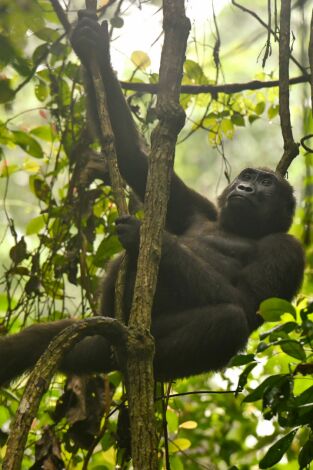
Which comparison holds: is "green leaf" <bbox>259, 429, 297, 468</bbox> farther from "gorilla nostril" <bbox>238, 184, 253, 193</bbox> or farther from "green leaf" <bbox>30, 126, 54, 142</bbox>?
"green leaf" <bbox>30, 126, 54, 142</bbox>

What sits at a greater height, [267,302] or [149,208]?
[149,208]

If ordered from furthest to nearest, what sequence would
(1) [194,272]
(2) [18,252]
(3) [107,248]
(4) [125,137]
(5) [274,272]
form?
(4) [125,137] → (2) [18,252] → (5) [274,272] → (3) [107,248] → (1) [194,272]

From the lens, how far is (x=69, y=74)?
4.64 meters

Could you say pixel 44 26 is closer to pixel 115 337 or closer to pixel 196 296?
pixel 196 296

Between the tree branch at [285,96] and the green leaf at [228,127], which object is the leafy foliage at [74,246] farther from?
the tree branch at [285,96]

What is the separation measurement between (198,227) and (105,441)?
165 cm

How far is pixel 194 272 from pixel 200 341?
406 mm

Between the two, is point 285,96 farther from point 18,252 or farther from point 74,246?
point 18,252

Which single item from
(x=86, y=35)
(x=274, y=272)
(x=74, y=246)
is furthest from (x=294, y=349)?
(x=86, y=35)

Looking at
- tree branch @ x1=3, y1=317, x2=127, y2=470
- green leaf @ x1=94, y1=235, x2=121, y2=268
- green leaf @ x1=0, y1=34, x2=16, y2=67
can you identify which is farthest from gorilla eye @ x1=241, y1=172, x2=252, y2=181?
tree branch @ x1=3, y1=317, x2=127, y2=470

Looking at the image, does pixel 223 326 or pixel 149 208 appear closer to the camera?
pixel 149 208

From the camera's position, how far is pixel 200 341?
375cm

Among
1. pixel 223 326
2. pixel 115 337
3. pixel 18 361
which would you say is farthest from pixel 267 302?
pixel 18 361

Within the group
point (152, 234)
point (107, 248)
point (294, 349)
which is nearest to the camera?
point (294, 349)
